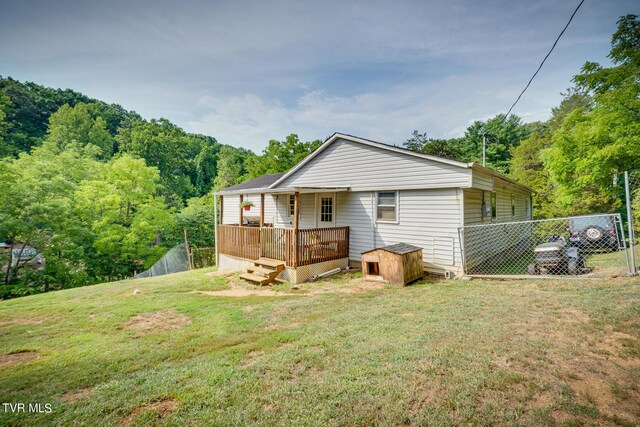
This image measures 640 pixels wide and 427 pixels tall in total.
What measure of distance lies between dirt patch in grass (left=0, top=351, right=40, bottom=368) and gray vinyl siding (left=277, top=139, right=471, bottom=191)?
347 inches

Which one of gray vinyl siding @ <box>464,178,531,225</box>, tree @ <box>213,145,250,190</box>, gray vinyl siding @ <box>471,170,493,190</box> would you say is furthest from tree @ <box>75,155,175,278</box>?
gray vinyl siding @ <box>471,170,493,190</box>

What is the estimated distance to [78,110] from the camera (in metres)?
37.3

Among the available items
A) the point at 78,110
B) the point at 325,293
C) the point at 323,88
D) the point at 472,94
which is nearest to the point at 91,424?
the point at 325,293

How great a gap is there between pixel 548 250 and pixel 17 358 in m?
11.0

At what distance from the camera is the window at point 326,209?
Answer: 11070 millimetres

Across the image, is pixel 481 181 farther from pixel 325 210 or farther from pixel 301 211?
pixel 301 211

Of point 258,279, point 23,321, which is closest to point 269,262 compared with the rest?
point 258,279

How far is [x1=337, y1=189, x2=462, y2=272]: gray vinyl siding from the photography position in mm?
8063

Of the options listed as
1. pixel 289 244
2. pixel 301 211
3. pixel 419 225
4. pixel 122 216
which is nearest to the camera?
pixel 289 244

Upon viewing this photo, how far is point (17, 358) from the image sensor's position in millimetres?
3826

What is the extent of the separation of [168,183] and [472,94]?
121 feet

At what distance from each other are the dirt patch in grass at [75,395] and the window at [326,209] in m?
8.82

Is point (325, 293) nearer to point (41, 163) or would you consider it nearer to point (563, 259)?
point (563, 259)

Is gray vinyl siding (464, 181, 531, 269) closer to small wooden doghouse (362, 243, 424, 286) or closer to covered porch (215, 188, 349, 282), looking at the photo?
small wooden doghouse (362, 243, 424, 286)
